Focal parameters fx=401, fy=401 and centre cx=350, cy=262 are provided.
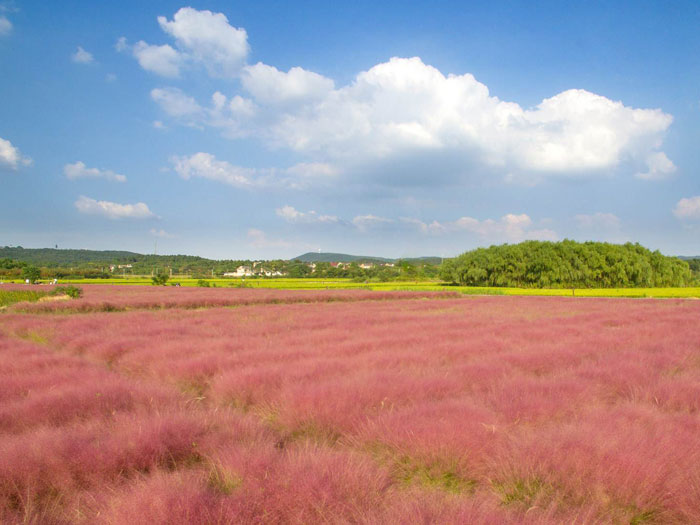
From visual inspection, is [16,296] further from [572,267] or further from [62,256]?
[62,256]

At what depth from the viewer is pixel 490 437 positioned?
361cm

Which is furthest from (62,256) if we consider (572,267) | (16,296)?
(572,267)

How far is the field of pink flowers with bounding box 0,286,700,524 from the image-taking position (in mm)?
2625

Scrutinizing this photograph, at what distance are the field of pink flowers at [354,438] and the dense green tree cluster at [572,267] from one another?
169 feet

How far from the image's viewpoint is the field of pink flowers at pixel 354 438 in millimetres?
2625

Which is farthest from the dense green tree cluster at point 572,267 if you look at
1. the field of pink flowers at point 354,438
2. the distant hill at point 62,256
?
the distant hill at point 62,256

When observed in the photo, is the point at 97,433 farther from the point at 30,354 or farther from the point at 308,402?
the point at 30,354

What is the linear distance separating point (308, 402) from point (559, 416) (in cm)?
274

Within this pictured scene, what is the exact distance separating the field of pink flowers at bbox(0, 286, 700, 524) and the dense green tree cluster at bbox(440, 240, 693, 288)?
5138cm

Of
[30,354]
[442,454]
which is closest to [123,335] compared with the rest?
[30,354]

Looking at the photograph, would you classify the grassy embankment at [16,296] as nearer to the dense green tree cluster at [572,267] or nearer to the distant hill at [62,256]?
the dense green tree cluster at [572,267]

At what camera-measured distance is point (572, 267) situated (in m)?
54.6

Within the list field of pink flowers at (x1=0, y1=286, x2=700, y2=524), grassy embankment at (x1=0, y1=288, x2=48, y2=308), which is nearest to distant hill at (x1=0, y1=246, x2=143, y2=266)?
grassy embankment at (x1=0, y1=288, x2=48, y2=308)

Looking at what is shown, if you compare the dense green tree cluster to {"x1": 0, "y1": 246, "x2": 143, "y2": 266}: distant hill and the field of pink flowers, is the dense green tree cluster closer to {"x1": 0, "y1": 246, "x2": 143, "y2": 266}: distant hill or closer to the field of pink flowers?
the field of pink flowers
